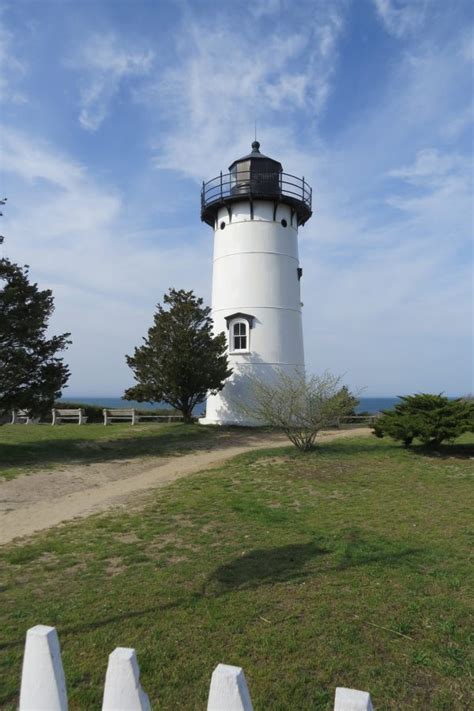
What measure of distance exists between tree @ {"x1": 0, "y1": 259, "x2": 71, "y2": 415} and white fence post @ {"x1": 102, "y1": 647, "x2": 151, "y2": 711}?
1430cm

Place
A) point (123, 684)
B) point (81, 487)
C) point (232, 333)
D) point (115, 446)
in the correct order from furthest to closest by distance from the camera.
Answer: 1. point (232, 333)
2. point (115, 446)
3. point (81, 487)
4. point (123, 684)

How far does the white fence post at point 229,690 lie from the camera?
7.02 ft

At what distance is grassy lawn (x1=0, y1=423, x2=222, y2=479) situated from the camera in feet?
49.0

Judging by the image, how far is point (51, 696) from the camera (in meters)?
2.40

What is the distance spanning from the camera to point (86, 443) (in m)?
18.1

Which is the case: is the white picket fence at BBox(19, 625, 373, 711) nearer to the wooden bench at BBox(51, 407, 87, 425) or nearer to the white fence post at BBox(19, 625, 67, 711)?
the white fence post at BBox(19, 625, 67, 711)

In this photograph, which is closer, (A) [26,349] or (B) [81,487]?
(B) [81,487]

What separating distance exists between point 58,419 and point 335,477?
1752 centimetres

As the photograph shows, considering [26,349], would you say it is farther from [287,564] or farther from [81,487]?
[287,564]

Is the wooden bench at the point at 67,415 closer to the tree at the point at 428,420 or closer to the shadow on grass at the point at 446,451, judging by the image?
the tree at the point at 428,420

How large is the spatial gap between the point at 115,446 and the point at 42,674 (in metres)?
16.4

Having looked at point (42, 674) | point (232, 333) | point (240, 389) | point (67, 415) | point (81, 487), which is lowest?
point (81, 487)

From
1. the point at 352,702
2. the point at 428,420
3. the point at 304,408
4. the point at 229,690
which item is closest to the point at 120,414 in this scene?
the point at 304,408

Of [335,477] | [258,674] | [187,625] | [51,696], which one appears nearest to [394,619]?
[258,674]
